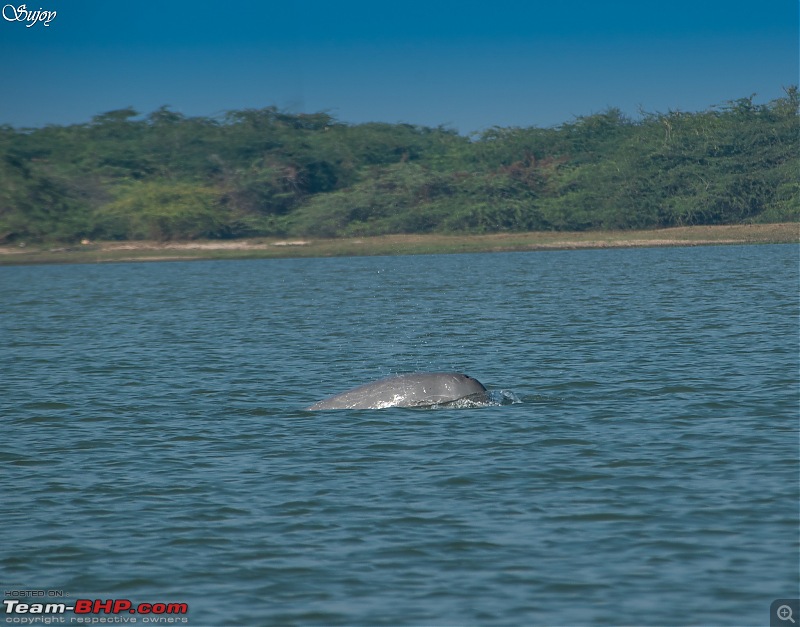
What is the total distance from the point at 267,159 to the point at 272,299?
2278 inches

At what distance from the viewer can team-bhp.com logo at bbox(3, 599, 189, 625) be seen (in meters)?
9.11

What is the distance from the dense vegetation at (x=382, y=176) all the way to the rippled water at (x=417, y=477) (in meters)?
56.2

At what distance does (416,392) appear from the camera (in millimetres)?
17125

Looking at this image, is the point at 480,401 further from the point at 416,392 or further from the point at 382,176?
the point at 382,176

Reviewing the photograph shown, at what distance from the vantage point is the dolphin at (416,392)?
17.0 metres

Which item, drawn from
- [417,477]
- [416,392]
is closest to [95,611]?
[417,477]

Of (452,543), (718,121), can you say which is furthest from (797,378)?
(718,121)

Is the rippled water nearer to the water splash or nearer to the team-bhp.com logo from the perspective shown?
the team-bhp.com logo

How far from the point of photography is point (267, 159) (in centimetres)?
9912

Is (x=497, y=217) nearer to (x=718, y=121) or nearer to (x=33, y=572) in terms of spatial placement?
(x=718, y=121)

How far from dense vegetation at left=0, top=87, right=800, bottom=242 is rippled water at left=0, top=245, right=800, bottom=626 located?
5618 centimetres

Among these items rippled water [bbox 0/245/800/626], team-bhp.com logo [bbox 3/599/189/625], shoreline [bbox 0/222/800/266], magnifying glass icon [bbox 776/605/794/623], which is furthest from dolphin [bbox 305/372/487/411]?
shoreline [bbox 0/222/800/266]

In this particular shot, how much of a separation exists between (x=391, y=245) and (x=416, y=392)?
204 ft

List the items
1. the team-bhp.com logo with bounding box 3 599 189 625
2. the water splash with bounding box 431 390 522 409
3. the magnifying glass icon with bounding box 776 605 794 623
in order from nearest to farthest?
the magnifying glass icon with bounding box 776 605 794 623 → the team-bhp.com logo with bounding box 3 599 189 625 → the water splash with bounding box 431 390 522 409
